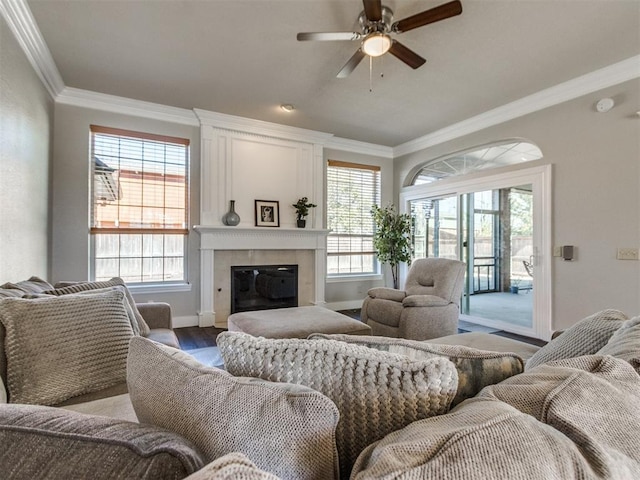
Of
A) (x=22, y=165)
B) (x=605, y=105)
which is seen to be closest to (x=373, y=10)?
(x=605, y=105)

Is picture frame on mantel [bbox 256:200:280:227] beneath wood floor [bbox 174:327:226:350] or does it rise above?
above

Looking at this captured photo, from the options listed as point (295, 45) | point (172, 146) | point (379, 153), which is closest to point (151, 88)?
point (172, 146)

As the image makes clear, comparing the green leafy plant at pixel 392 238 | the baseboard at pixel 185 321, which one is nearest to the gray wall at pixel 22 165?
the baseboard at pixel 185 321

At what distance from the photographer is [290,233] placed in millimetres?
4535

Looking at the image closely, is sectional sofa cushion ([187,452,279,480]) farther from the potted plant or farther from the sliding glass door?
the potted plant

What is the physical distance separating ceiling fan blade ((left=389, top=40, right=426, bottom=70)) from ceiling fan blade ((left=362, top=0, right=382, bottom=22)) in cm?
29

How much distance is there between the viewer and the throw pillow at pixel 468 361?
2.34 ft

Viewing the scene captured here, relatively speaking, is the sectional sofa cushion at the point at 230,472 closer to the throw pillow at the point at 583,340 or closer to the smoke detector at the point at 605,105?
the throw pillow at the point at 583,340

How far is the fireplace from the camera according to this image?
4254 millimetres

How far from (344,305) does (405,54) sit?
12.1ft

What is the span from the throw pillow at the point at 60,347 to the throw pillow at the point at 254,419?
3.24 feet

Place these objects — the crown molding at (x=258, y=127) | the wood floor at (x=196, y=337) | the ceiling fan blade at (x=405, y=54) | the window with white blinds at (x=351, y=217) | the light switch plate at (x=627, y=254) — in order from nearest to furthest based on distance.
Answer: the ceiling fan blade at (x=405, y=54) < the light switch plate at (x=627, y=254) < the wood floor at (x=196, y=337) < the crown molding at (x=258, y=127) < the window with white blinds at (x=351, y=217)

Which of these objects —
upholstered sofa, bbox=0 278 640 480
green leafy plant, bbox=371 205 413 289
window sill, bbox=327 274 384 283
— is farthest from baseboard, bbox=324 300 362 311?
upholstered sofa, bbox=0 278 640 480

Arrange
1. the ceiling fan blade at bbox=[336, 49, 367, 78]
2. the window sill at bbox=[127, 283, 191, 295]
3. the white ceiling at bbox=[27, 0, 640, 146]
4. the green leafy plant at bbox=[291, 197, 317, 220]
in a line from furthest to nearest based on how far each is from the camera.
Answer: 1. the green leafy plant at bbox=[291, 197, 317, 220]
2. the window sill at bbox=[127, 283, 191, 295]
3. the ceiling fan blade at bbox=[336, 49, 367, 78]
4. the white ceiling at bbox=[27, 0, 640, 146]
